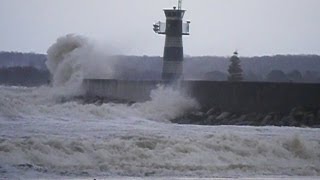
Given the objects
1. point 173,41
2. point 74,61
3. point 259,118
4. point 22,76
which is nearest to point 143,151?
point 259,118

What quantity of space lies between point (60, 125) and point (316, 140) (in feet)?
16.0

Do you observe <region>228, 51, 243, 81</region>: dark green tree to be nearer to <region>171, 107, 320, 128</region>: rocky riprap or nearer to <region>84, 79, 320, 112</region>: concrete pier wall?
<region>84, 79, 320, 112</region>: concrete pier wall

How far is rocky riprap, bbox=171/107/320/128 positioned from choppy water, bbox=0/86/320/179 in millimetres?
1696

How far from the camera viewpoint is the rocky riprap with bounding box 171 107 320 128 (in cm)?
1828

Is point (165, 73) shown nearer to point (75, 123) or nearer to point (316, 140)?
point (75, 123)

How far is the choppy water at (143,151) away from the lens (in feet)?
35.7

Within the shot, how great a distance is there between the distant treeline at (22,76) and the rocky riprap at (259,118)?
32681mm

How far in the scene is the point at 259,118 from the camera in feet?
62.8

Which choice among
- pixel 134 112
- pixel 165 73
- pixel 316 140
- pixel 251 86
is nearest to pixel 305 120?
pixel 251 86

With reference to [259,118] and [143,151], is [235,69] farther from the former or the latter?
[143,151]

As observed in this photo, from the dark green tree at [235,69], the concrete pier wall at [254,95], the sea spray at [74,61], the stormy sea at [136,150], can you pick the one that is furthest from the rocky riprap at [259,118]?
the dark green tree at [235,69]

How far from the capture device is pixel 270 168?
1172 cm

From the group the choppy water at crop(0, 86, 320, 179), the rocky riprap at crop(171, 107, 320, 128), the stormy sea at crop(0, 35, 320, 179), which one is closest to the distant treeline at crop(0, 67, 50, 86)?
the rocky riprap at crop(171, 107, 320, 128)

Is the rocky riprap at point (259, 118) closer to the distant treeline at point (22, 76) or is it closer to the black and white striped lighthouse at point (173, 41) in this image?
the black and white striped lighthouse at point (173, 41)
